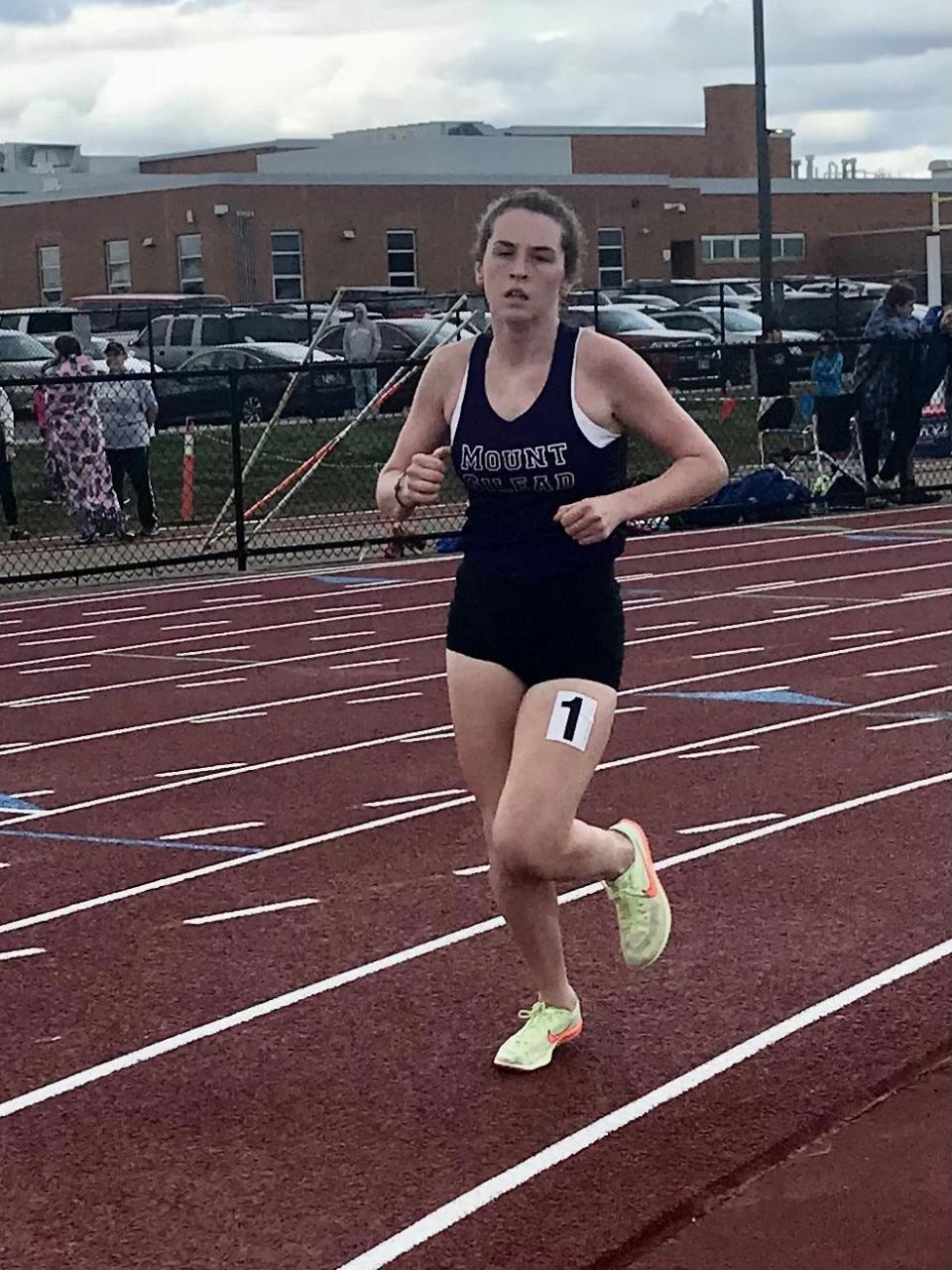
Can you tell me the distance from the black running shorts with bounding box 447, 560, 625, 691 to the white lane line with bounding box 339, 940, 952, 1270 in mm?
962

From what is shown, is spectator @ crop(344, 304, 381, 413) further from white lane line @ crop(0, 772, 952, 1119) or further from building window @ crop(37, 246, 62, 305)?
building window @ crop(37, 246, 62, 305)

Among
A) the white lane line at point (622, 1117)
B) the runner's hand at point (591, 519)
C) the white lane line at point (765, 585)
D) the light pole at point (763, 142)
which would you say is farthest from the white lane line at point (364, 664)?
the light pole at point (763, 142)

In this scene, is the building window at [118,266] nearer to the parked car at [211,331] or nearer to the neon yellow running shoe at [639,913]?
the parked car at [211,331]

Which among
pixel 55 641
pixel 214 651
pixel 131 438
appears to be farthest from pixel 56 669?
pixel 131 438

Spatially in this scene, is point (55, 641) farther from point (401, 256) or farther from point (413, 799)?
point (401, 256)

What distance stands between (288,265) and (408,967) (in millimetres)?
55340

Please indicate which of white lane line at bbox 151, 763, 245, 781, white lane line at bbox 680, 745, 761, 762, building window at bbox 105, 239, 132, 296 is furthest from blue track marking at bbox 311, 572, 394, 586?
building window at bbox 105, 239, 132, 296

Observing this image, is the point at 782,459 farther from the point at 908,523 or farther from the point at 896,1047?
the point at 896,1047

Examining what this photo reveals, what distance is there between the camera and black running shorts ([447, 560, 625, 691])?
199 inches

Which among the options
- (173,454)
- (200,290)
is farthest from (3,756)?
(200,290)

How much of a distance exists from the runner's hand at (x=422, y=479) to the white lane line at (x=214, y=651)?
7900 millimetres

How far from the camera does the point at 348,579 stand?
1661 centimetres

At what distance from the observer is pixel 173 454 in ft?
78.9

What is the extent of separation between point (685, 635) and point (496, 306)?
7.95 meters
